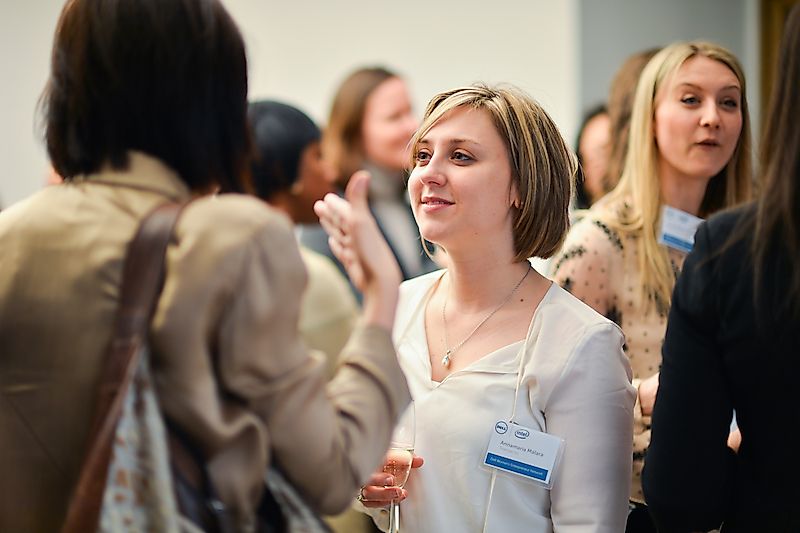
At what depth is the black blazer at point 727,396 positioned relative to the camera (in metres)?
1.55

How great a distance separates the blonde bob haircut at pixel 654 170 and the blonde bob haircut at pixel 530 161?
0.51m

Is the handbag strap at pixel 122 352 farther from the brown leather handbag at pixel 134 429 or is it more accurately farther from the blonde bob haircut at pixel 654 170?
the blonde bob haircut at pixel 654 170

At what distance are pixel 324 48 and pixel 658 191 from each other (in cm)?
392

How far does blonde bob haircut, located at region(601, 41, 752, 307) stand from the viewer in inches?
106

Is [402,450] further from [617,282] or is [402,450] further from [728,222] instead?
[617,282]

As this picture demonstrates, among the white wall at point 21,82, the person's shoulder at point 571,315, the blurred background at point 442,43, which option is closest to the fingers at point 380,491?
the person's shoulder at point 571,315

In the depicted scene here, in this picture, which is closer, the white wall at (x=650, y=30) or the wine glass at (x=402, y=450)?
the wine glass at (x=402, y=450)

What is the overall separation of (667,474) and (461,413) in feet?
1.56

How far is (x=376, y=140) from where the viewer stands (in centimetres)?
458

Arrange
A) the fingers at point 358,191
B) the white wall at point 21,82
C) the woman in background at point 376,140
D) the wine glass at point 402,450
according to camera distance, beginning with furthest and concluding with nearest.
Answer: the white wall at point 21,82 → the woman in background at point 376,140 → the wine glass at point 402,450 → the fingers at point 358,191

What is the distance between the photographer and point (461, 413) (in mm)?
2057

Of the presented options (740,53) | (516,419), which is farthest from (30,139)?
(516,419)

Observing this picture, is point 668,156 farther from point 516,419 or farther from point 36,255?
point 36,255

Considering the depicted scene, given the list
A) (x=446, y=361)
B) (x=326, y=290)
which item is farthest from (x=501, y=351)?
(x=326, y=290)
